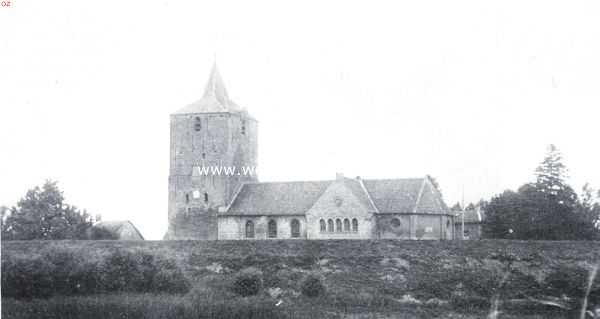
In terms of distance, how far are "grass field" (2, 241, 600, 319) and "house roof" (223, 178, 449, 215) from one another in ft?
38.8

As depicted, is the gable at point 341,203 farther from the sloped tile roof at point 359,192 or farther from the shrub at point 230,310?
the shrub at point 230,310

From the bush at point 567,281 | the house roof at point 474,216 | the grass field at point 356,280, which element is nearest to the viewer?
the grass field at point 356,280

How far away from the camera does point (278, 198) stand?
56938mm

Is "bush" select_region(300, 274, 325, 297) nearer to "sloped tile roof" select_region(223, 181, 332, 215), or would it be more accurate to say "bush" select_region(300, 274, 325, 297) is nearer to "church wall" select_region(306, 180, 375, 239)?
"church wall" select_region(306, 180, 375, 239)

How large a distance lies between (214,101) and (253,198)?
9672 mm

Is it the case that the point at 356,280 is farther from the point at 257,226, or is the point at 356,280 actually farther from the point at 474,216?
the point at 474,216

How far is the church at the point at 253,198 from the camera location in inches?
2056

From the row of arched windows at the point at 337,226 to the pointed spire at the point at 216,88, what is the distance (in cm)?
1559

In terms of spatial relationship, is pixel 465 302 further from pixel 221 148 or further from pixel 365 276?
pixel 221 148

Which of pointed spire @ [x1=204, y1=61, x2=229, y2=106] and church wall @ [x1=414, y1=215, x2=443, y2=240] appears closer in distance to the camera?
church wall @ [x1=414, y1=215, x2=443, y2=240]

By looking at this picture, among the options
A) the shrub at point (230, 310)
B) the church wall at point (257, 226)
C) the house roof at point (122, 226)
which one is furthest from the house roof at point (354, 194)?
the shrub at point (230, 310)

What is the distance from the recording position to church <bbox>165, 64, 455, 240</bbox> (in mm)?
52219

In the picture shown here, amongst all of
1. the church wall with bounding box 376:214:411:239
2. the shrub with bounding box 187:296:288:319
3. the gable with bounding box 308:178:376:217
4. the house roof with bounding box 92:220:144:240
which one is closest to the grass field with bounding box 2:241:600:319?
the shrub with bounding box 187:296:288:319

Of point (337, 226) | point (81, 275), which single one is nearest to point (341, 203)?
A: point (337, 226)
